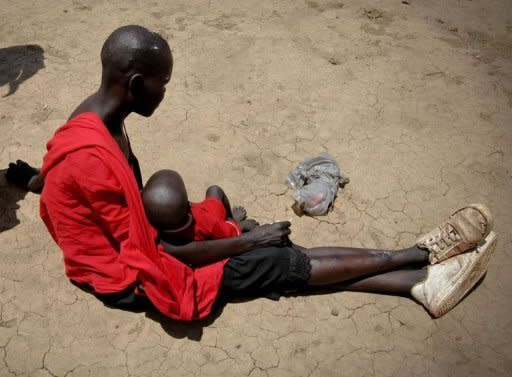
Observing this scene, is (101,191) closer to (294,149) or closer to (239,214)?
(239,214)

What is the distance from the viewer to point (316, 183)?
3.17 metres

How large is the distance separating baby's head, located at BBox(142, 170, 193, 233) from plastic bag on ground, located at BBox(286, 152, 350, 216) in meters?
1.19

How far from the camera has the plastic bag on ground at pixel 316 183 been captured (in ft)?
10.1

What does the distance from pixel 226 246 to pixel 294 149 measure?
1.48m

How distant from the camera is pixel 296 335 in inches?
97.2

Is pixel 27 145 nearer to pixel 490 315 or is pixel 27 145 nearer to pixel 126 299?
pixel 126 299

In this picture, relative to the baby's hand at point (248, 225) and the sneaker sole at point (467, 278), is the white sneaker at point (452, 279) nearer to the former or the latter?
the sneaker sole at point (467, 278)

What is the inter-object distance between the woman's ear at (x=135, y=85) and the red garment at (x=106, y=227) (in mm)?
212


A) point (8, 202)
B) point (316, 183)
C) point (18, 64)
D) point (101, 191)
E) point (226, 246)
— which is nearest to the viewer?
point (101, 191)

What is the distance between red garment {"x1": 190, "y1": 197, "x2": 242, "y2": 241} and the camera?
2.38 metres

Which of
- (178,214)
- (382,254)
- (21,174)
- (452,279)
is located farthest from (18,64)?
(452,279)

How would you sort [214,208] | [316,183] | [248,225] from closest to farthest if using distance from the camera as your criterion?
[214,208]
[248,225]
[316,183]

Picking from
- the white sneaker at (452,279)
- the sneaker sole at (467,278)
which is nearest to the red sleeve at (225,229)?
the white sneaker at (452,279)

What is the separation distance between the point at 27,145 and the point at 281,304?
249 centimetres
